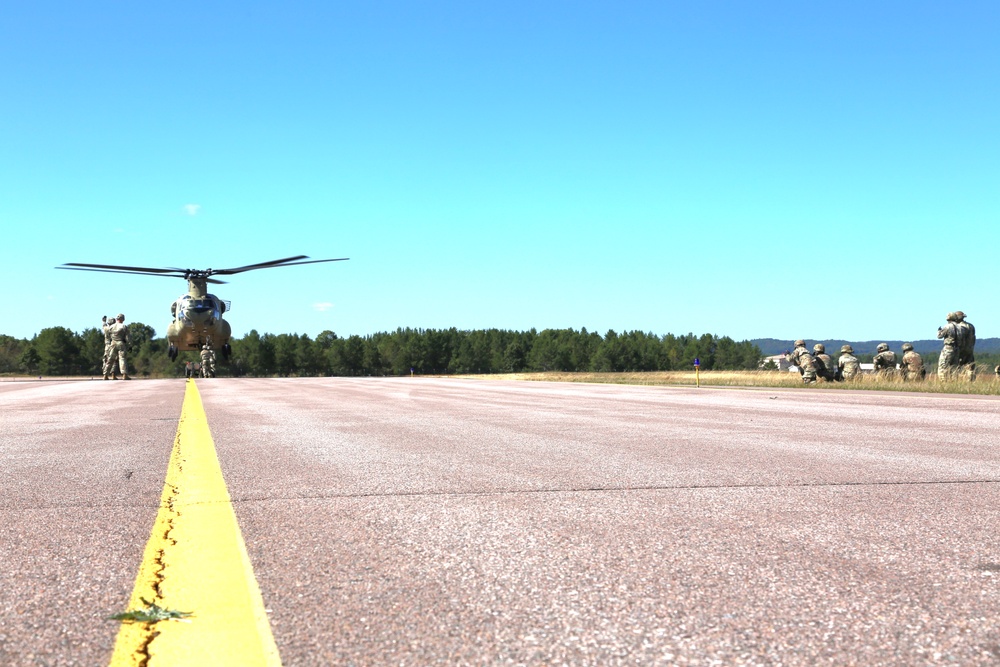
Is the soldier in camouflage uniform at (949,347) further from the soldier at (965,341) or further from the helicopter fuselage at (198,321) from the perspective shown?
the helicopter fuselage at (198,321)

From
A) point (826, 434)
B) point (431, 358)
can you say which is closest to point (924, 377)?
point (826, 434)

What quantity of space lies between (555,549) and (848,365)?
26.2 m

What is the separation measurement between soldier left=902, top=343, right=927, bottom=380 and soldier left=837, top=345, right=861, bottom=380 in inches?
59.8

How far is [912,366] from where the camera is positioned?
989 inches

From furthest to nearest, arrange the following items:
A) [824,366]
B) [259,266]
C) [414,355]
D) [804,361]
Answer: [414,355], [259,266], [804,361], [824,366]

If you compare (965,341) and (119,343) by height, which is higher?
(119,343)

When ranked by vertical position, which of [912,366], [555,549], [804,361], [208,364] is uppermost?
[208,364]

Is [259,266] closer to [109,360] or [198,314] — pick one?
[198,314]

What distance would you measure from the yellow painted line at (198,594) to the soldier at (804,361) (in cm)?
2525

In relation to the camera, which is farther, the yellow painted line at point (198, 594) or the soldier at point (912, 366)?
the soldier at point (912, 366)

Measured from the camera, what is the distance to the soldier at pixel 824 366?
27172mm

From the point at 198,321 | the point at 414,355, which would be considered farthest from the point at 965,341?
the point at 414,355

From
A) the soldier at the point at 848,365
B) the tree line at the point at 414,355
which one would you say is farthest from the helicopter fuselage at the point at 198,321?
the tree line at the point at 414,355

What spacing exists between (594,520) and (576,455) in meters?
2.91
